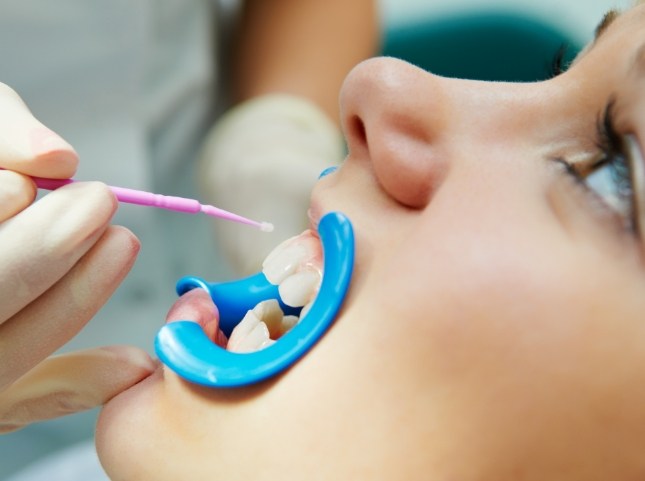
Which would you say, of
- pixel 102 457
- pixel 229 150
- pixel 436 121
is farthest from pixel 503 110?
pixel 229 150

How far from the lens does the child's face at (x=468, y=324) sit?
520mm

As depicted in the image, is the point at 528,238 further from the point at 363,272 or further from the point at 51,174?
the point at 51,174


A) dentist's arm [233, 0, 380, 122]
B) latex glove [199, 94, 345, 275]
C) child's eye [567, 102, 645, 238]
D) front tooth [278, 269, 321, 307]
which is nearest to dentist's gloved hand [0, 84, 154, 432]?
front tooth [278, 269, 321, 307]

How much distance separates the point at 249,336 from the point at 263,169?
0.67 m

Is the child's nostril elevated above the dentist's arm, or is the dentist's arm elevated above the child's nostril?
the child's nostril

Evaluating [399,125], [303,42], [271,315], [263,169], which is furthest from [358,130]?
Answer: [303,42]

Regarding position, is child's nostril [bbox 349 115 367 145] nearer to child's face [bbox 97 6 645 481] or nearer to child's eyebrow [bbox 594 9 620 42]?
child's face [bbox 97 6 645 481]

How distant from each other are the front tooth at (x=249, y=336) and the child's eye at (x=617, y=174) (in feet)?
0.94

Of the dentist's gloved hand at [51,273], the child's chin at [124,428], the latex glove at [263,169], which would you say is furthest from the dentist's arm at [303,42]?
the child's chin at [124,428]

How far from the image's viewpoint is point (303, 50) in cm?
147

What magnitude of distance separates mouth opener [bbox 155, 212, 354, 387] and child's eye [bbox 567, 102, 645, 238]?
7.3 inches

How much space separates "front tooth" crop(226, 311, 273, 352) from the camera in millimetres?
660

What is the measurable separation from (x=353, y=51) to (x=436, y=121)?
0.93m

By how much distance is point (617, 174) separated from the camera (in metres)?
0.56
